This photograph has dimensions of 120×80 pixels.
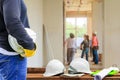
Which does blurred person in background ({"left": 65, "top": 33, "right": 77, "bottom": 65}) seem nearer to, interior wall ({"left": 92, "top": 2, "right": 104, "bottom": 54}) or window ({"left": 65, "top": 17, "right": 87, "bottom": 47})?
interior wall ({"left": 92, "top": 2, "right": 104, "bottom": 54})

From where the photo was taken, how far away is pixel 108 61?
1080 centimetres

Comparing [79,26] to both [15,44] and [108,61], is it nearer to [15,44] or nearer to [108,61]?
[108,61]

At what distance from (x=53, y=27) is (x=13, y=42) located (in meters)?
9.69

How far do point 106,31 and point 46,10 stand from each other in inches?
88.7

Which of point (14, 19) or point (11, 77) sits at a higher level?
point (14, 19)

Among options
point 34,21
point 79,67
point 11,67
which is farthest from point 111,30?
point 11,67

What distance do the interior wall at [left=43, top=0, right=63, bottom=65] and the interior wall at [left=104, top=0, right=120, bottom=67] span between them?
1585mm

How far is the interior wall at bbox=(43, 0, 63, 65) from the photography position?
11.1 m

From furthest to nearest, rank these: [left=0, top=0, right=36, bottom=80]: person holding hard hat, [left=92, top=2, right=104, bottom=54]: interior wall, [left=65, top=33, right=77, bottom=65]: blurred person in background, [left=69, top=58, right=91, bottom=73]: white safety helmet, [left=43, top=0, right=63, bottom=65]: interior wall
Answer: [left=65, top=33, right=77, bottom=65]: blurred person in background, [left=92, top=2, right=104, bottom=54]: interior wall, [left=43, top=0, right=63, bottom=65]: interior wall, [left=69, top=58, right=91, bottom=73]: white safety helmet, [left=0, top=0, right=36, bottom=80]: person holding hard hat

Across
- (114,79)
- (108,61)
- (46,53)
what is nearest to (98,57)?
(108,61)

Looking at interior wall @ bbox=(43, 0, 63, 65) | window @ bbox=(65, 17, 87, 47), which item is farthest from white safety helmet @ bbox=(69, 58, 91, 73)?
window @ bbox=(65, 17, 87, 47)

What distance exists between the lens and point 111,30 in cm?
1088

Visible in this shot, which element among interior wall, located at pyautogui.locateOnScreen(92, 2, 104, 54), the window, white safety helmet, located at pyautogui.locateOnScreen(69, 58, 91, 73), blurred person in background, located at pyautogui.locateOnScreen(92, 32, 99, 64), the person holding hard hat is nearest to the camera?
the person holding hard hat

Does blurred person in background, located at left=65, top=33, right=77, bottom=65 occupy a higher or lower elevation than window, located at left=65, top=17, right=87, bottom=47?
lower
